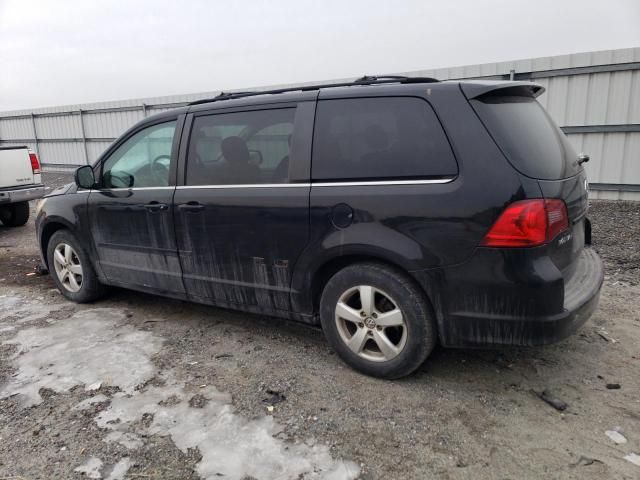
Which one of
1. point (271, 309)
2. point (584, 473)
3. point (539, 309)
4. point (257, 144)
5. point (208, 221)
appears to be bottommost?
point (584, 473)

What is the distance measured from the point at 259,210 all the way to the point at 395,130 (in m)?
1.09

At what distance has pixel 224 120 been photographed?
12.4 ft

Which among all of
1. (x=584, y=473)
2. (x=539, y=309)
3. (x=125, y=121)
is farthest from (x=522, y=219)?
(x=125, y=121)

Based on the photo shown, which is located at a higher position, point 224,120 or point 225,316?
Result: point 224,120

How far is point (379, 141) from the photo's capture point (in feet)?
10.1

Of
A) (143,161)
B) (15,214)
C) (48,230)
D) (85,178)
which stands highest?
(143,161)

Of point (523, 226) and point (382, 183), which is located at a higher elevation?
point (382, 183)

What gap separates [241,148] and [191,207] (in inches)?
24.1

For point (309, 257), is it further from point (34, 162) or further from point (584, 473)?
point (34, 162)

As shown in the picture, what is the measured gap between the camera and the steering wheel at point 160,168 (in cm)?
405

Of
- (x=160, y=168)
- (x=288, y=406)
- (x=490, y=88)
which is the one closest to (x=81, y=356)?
(x=160, y=168)

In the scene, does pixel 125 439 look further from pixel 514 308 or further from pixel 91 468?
pixel 514 308

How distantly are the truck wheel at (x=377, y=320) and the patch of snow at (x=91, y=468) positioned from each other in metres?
1.54

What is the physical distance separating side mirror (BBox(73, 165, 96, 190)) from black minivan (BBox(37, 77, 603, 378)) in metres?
0.55
